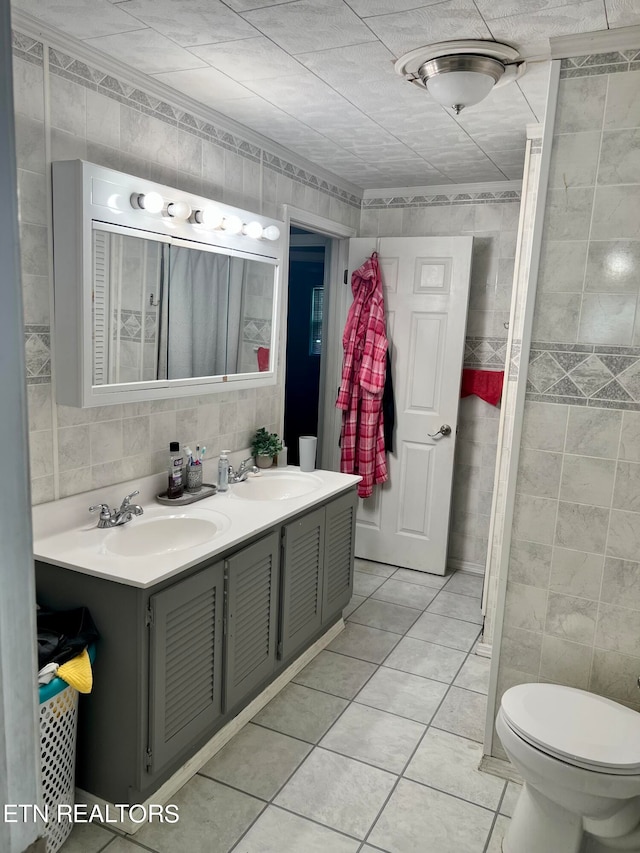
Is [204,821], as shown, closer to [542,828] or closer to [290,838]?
[290,838]

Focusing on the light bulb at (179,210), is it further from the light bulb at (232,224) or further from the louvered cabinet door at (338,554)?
the louvered cabinet door at (338,554)

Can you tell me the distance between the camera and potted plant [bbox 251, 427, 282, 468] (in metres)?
3.23

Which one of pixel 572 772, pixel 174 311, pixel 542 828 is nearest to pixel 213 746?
pixel 542 828

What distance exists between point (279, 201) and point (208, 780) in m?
2.56

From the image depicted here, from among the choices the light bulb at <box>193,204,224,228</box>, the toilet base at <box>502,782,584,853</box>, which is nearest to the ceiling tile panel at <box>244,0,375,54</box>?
the light bulb at <box>193,204,224,228</box>

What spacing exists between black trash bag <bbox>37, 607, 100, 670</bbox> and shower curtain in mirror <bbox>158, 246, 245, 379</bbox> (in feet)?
3.06

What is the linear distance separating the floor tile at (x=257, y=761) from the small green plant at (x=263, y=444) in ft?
4.14

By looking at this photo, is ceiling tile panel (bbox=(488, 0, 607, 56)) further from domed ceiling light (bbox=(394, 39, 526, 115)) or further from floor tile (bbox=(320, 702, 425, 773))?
floor tile (bbox=(320, 702, 425, 773))

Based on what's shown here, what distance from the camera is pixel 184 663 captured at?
2.06 metres

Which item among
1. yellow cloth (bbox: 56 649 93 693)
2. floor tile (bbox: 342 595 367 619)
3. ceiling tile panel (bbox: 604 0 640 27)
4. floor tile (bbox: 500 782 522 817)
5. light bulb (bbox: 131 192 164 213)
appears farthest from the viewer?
floor tile (bbox: 342 595 367 619)

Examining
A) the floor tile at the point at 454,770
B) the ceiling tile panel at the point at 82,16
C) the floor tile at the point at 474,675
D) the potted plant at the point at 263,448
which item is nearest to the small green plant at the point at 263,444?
the potted plant at the point at 263,448

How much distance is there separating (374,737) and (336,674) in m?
0.45

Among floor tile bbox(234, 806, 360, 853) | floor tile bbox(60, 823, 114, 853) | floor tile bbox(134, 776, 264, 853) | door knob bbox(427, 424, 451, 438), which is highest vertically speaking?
door knob bbox(427, 424, 451, 438)

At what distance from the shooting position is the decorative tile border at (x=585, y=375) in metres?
1.96
